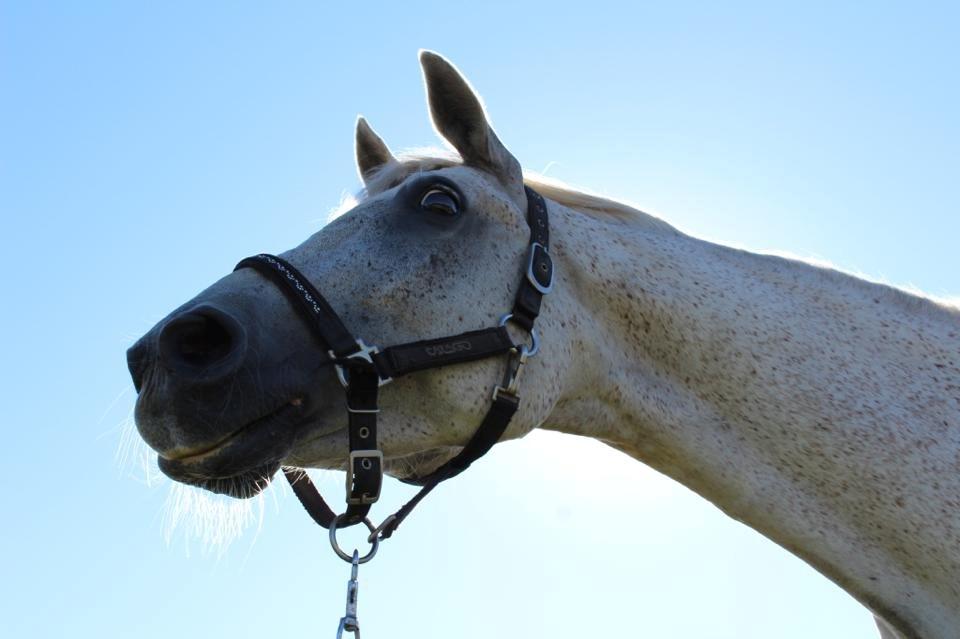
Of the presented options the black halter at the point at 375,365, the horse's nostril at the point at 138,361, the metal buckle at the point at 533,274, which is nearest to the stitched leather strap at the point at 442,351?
the black halter at the point at 375,365

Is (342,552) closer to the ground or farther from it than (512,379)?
closer to the ground

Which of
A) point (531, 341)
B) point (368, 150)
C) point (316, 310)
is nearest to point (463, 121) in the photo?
point (368, 150)

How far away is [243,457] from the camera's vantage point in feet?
11.0

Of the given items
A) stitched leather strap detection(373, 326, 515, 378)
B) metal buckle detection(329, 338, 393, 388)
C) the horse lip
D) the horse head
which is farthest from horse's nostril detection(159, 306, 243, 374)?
stitched leather strap detection(373, 326, 515, 378)

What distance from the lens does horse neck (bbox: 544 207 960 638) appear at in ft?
12.0

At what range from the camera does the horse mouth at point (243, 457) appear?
3.32 m

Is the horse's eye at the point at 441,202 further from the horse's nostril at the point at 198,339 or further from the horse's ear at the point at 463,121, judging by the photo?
the horse's nostril at the point at 198,339

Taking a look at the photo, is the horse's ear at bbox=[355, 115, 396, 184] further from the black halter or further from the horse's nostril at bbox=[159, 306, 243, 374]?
the horse's nostril at bbox=[159, 306, 243, 374]

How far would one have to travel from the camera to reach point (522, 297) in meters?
3.86

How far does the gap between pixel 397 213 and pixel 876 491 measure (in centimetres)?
216

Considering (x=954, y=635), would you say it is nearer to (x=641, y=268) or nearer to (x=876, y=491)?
(x=876, y=491)

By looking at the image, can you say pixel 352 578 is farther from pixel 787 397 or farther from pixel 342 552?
pixel 787 397

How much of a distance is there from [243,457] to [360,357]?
0.55m

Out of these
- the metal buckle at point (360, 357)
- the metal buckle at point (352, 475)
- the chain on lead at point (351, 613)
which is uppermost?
the metal buckle at point (360, 357)
